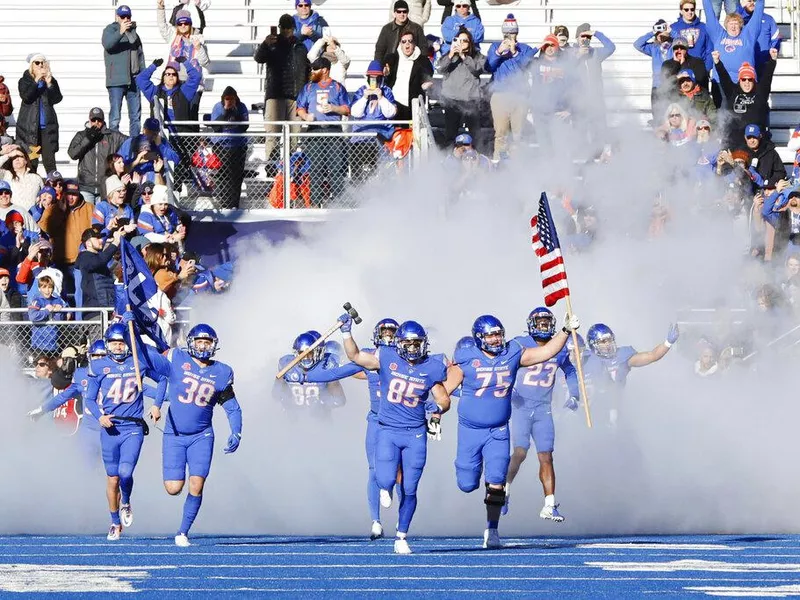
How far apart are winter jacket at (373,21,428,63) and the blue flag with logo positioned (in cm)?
507

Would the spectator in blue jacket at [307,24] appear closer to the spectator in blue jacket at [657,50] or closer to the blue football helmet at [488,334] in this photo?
the spectator in blue jacket at [657,50]

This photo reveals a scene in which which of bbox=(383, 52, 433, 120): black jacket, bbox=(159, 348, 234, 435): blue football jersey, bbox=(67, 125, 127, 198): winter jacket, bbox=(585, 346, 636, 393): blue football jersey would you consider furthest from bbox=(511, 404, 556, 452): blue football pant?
bbox=(67, 125, 127, 198): winter jacket

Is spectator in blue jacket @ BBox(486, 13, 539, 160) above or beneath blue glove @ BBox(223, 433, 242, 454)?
above

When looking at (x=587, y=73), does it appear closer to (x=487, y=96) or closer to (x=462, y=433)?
(x=487, y=96)

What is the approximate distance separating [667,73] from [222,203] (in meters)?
4.63

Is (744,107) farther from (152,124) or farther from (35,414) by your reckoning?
(35,414)

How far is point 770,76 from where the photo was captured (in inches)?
819

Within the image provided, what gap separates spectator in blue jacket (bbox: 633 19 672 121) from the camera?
813 inches

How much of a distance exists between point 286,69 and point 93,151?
2.09 m

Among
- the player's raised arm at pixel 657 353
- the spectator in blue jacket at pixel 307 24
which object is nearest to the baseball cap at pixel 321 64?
the spectator in blue jacket at pixel 307 24

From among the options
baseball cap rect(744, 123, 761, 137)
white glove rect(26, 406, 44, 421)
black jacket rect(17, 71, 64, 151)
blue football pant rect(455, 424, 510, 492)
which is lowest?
blue football pant rect(455, 424, 510, 492)

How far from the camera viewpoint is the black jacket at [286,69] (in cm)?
2050

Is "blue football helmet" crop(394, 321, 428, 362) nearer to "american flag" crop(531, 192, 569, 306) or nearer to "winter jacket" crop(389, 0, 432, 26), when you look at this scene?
"american flag" crop(531, 192, 569, 306)

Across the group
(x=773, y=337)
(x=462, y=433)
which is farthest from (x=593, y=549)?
(x=773, y=337)
